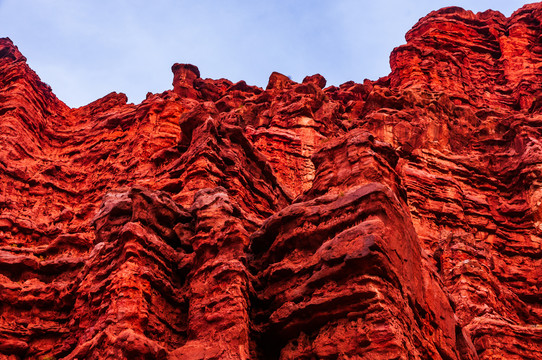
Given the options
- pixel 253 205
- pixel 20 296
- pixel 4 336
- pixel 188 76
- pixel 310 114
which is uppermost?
pixel 188 76

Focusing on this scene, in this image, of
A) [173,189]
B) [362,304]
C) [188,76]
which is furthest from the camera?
[188,76]

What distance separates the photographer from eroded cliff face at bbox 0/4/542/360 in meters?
14.5

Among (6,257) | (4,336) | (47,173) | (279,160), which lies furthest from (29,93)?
(4,336)

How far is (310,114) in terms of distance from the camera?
148ft

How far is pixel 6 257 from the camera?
20.7m

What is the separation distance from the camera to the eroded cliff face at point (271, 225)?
14500 millimetres

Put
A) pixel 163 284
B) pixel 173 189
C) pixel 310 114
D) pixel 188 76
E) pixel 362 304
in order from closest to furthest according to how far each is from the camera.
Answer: pixel 362 304
pixel 163 284
pixel 173 189
pixel 310 114
pixel 188 76

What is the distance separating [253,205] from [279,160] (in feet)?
41.1

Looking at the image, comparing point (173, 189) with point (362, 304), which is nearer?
point (362, 304)

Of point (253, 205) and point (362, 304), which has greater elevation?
point (253, 205)

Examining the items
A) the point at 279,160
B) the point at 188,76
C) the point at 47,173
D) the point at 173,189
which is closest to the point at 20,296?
the point at 173,189

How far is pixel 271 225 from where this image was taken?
17422 mm

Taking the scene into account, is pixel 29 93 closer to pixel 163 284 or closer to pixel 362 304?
pixel 163 284

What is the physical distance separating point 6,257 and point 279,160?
21733 millimetres
